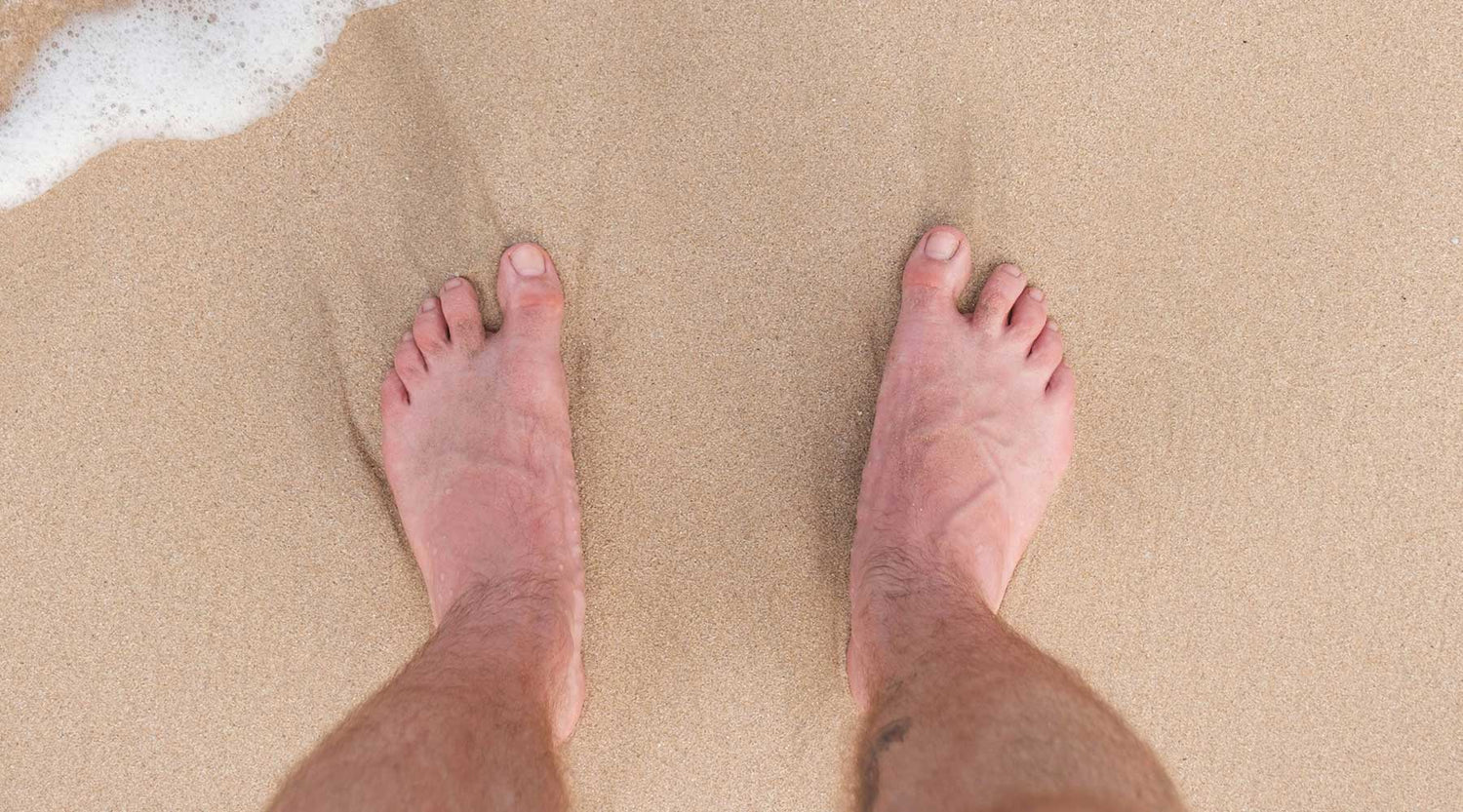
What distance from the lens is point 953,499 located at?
1.67 m

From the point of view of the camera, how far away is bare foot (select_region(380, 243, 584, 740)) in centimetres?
164

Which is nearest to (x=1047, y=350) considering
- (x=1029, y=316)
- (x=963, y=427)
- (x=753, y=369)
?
(x=1029, y=316)

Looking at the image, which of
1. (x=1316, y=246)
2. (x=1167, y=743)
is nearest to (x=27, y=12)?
(x=1316, y=246)

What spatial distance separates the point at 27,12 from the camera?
166 cm

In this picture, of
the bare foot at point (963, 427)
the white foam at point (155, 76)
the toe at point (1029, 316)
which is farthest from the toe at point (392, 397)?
the toe at point (1029, 316)

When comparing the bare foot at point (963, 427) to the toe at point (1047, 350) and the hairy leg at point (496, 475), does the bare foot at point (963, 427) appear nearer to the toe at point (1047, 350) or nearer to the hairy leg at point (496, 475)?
the toe at point (1047, 350)

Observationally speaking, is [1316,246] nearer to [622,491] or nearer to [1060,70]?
[1060,70]

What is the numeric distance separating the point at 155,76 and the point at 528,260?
0.85m

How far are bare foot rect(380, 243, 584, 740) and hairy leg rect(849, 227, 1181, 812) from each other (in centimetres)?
61

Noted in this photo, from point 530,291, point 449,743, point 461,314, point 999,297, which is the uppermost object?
point 999,297

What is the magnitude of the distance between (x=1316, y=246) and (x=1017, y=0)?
0.78m

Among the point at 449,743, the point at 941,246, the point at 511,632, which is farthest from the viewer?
the point at 941,246

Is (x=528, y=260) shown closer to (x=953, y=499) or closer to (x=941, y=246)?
(x=941, y=246)

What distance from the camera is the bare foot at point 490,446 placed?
5.39 feet
